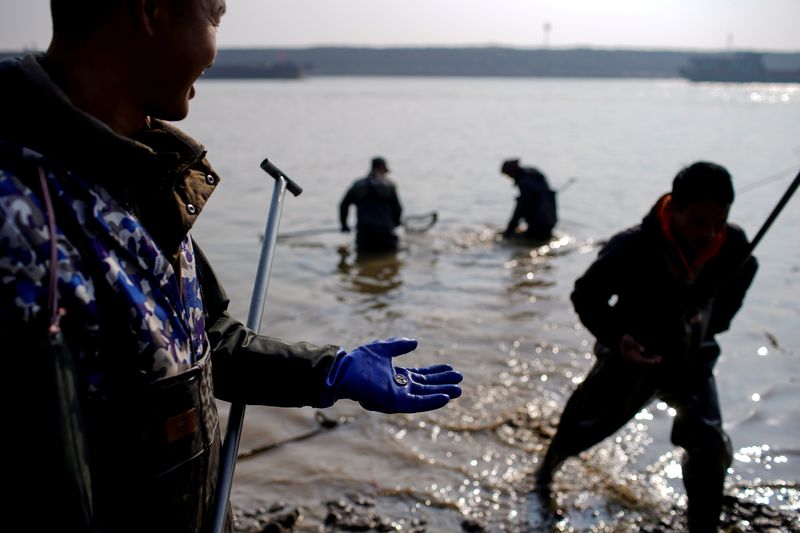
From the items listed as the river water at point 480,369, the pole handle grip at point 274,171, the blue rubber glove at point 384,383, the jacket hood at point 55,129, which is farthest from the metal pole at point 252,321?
the river water at point 480,369

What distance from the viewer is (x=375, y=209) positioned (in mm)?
9820

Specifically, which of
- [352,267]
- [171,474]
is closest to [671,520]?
[171,474]

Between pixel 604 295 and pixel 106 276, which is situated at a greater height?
pixel 106 276

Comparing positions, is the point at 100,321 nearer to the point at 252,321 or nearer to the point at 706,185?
the point at 252,321

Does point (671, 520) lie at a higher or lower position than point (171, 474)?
lower

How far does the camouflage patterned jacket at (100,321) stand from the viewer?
109 centimetres

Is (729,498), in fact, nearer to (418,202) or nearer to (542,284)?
(542,284)

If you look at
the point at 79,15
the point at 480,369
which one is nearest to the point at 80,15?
the point at 79,15

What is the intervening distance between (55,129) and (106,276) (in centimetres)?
25

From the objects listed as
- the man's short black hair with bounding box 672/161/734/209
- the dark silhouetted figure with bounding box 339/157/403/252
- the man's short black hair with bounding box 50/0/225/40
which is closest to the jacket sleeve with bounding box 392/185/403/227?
the dark silhouetted figure with bounding box 339/157/403/252

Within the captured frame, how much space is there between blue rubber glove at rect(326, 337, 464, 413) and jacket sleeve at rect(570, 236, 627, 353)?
1.52 metres

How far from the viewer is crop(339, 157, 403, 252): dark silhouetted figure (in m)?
9.60

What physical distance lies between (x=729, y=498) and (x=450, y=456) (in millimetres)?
1472

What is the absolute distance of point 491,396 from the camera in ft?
16.7
